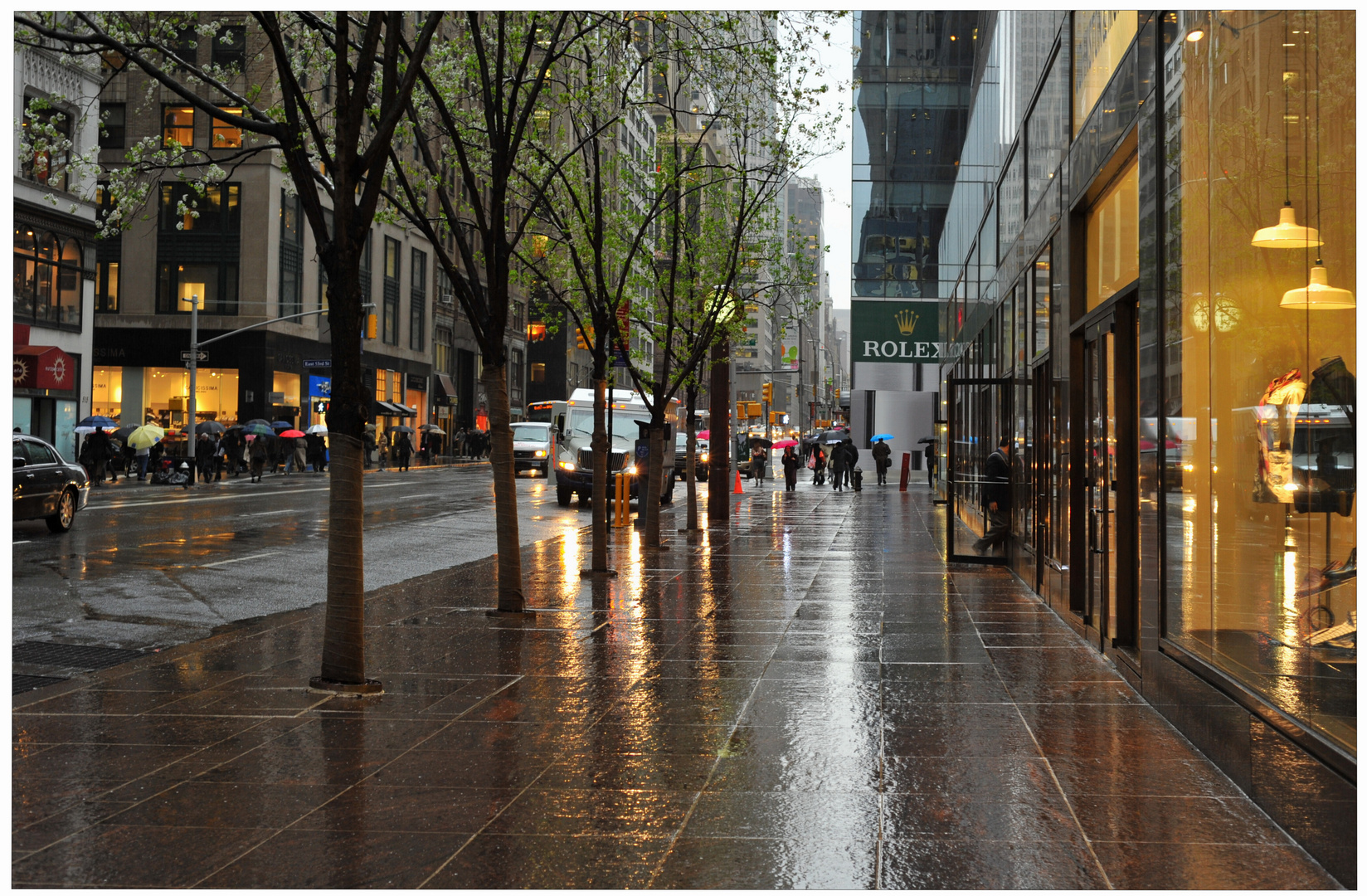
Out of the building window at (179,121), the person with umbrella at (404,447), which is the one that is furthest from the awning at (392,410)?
the building window at (179,121)

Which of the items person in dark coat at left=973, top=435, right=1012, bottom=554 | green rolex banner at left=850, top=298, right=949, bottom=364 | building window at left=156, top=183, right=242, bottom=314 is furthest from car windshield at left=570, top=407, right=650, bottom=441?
building window at left=156, top=183, right=242, bottom=314

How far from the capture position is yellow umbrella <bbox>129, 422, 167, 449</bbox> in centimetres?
4062

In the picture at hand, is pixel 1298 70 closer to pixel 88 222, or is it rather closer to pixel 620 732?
pixel 620 732

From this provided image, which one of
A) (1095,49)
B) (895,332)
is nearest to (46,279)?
(895,332)

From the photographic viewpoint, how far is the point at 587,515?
28.4m

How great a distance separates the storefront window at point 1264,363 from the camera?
5.02 meters

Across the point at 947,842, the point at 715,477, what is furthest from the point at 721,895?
the point at 715,477

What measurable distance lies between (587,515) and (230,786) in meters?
22.6

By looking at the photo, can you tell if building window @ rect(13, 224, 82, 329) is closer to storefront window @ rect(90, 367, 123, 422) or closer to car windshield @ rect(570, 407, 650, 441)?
storefront window @ rect(90, 367, 123, 422)

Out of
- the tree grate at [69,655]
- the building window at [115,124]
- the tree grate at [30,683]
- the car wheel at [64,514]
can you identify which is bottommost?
the tree grate at [30,683]

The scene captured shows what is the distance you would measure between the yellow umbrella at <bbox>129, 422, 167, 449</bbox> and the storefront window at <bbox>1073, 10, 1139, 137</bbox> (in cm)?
3601

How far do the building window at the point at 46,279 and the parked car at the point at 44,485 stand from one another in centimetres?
2121

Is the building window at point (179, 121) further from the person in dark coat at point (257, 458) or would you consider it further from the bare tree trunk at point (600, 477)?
the bare tree trunk at point (600, 477)

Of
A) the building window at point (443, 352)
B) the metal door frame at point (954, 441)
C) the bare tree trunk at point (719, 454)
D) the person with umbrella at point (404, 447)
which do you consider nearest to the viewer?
the metal door frame at point (954, 441)
